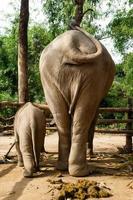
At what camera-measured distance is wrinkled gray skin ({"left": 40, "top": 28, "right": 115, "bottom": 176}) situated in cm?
694

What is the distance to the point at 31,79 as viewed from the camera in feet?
79.0

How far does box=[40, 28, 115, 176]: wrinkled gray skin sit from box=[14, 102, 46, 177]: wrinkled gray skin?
1.00 feet

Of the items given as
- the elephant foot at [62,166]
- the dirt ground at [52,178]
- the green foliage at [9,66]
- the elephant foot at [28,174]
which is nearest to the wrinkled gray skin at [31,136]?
the elephant foot at [28,174]

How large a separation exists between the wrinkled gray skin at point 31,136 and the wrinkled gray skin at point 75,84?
31 centimetres

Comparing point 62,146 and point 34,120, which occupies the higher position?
point 34,120

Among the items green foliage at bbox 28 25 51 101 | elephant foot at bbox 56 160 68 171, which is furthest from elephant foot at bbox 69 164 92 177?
green foliage at bbox 28 25 51 101

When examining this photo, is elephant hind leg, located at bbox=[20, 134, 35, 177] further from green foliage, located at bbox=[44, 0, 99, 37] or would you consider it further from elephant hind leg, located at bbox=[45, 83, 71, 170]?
green foliage, located at bbox=[44, 0, 99, 37]

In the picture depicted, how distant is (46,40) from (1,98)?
6657 millimetres

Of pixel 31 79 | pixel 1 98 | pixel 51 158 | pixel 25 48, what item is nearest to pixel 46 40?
pixel 31 79

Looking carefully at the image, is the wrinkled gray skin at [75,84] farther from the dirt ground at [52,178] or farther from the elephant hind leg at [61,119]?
the dirt ground at [52,178]

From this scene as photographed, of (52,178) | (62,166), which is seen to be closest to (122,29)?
(62,166)

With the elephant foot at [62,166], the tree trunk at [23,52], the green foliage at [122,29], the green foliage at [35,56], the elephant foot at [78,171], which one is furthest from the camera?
the green foliage at [35,56]

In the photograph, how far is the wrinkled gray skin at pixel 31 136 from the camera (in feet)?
22.6

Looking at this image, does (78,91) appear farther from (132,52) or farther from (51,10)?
(132,52)
